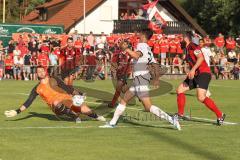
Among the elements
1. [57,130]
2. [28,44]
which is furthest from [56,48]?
[57,130]

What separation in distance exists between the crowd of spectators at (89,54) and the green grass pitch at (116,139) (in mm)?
15453

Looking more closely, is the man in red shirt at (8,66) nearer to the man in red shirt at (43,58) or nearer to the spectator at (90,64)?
the man in red shirt at (43,58)

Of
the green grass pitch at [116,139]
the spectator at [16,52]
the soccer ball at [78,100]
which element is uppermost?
the spectator at [16,52]

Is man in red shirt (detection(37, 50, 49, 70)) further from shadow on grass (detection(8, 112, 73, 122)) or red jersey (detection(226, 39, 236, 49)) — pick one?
shadow on grass (detection(8, 112, 73, 122))

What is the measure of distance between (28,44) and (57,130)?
21.5 meters

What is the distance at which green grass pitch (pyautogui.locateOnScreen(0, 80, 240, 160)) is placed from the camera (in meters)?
9.57

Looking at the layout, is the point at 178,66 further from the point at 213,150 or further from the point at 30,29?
the point at 213,150

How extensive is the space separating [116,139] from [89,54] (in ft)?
74.0

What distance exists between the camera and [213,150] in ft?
33.2

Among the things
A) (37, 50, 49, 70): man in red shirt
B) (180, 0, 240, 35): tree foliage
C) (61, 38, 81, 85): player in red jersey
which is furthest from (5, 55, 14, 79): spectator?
(180, 0, 240, 35): tree foliage

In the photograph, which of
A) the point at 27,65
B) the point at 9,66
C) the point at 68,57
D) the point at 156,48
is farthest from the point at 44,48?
the point at 68,57

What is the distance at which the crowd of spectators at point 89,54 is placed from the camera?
32.2m

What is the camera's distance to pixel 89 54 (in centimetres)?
3366

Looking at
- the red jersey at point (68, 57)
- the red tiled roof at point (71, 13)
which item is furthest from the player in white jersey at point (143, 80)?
the red tiled roof at point (71, 13)
